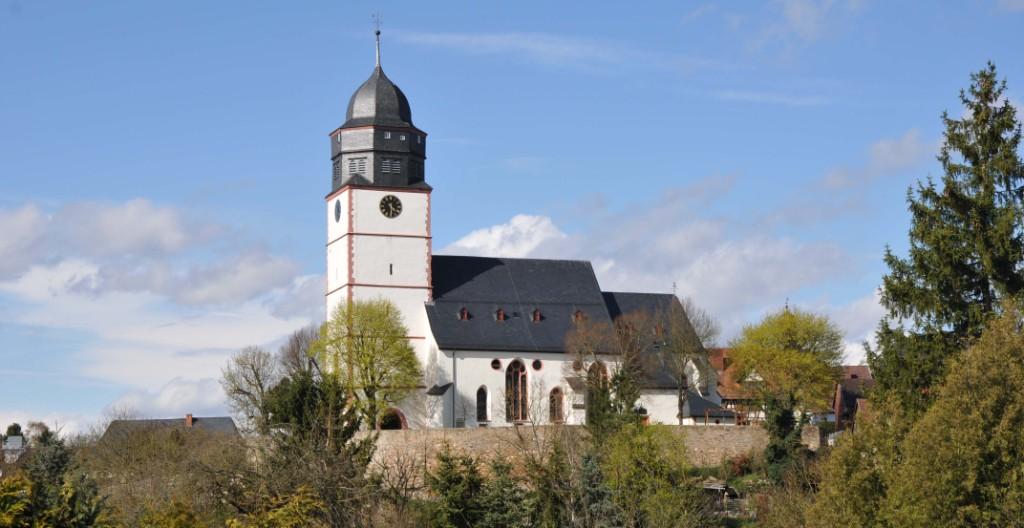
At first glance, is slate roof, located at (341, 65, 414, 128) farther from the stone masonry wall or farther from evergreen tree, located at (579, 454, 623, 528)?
evergreen tree, located at (579, 454, 623, 528)

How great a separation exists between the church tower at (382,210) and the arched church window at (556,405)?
5.20 m

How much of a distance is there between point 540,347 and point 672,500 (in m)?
25.9

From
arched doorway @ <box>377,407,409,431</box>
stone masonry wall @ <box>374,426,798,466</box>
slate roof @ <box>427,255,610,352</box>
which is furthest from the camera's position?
slate roof @ <box>427,255,610,352</box>

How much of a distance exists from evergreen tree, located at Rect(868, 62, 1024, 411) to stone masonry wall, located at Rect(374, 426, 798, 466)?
20154 millimetres

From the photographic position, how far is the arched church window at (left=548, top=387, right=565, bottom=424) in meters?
63.3

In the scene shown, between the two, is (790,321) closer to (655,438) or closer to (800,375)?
(800,375)

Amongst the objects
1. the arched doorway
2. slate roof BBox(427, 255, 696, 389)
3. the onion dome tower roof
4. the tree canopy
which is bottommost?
the arched doorway

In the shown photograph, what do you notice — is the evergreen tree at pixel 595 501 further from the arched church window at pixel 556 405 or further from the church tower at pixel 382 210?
the church tower at pixel 382 210

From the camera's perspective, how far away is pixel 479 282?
6612 centimetres

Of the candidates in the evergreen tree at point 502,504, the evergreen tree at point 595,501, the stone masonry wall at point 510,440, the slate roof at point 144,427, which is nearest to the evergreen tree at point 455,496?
the evergreen tree at point 502,504

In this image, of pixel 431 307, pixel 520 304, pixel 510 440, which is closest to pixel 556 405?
pixel 520 304

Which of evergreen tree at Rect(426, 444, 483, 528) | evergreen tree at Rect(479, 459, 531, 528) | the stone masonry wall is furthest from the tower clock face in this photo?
evergreen tree at Rect(426, 444, 483, 528)

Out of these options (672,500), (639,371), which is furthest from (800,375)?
(672,500)

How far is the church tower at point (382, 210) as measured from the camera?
208 ft
